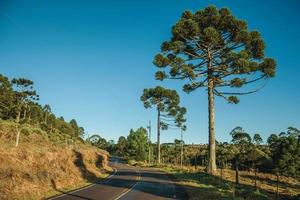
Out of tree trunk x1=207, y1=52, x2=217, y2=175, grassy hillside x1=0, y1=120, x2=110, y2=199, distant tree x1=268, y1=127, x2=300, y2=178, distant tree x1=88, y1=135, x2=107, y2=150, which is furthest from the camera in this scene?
distant tree x1=88, y1=135, x2=107, y2=150

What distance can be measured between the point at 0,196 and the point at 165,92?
4362 centimetres

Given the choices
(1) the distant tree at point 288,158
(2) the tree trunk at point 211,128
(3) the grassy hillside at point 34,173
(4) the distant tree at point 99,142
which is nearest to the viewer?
(3) the grassy hillside at point 34,173

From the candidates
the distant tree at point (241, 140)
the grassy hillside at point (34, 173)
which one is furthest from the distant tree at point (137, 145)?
the grassy hillside at point (34, 173)

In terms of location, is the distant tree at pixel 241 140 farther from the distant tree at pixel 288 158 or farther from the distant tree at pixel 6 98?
the distant tree at pixel 6 98

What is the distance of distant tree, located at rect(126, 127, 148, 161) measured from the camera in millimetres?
78688

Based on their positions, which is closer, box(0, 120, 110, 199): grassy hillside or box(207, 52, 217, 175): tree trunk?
box(0, 120, 110, 199): grassy hillside

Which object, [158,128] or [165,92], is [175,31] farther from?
[158,128]

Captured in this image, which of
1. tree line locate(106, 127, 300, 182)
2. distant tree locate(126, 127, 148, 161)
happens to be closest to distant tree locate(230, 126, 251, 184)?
tree line locate(106, 127, 300, 182)

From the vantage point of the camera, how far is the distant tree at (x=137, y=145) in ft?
258

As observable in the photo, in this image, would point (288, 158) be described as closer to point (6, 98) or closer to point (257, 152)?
point (257, 152)

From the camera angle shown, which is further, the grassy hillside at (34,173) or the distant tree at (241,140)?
the distant tree at (241,140)

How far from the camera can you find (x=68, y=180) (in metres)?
23.1

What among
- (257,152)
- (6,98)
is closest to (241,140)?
(257,152)

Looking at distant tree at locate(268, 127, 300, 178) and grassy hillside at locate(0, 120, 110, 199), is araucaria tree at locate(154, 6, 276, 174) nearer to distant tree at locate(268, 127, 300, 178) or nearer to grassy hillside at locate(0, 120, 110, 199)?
grassy hillside at locate(0, 120, 110, 199)
